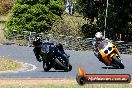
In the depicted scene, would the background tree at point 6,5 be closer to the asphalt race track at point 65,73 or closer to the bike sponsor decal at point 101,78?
the asphalt race track at point 65,73

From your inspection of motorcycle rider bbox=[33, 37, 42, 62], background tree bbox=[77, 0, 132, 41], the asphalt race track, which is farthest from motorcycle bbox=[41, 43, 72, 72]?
background tree bbox=[77, 0, 132, 41]

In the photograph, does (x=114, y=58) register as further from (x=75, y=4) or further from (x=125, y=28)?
(x=75, y=4)

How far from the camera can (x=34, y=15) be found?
53.3 meters

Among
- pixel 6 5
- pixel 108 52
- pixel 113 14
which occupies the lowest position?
pixel 6 5

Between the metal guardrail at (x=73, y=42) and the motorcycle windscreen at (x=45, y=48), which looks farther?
the metal guardrail at (x=73, y=42)

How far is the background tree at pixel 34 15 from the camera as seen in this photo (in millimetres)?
52875

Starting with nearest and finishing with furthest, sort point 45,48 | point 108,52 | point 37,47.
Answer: point 37,47 < point 45,48 < point 108,52

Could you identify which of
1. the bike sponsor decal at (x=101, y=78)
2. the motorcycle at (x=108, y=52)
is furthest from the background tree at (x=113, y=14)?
the bike sponsor decal at (x=101, y=78)

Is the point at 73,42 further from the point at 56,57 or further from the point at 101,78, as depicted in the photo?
the point at 101,78

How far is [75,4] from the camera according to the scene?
5288 centimetres

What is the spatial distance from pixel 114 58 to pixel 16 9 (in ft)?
131

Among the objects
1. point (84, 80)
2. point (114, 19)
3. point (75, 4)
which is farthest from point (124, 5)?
point (84, 80)

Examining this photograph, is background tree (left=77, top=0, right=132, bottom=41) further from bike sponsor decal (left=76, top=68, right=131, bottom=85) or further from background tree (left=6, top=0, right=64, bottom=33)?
bike sponsor decal (left=76, top=68, right=131, bottom=85)

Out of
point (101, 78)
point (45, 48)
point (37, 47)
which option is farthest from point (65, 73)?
point (101, 78)
